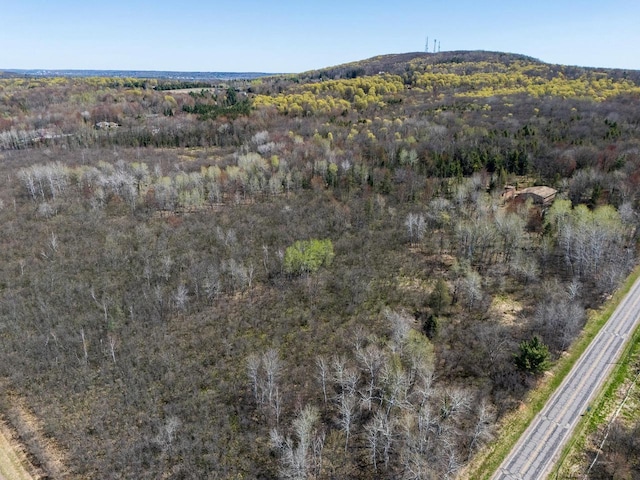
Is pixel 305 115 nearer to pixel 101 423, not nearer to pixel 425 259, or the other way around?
pixel 425 259

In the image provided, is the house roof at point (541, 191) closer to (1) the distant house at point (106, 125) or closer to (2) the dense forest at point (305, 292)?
(2) the dense forest at point (305, 292)

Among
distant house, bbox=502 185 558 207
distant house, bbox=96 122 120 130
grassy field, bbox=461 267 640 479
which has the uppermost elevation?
distant house, bbox=96 122 120 130

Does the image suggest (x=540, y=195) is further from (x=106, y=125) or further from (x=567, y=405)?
(x=106, y=125)

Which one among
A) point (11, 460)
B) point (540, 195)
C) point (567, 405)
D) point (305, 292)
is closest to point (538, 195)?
point (540, 195)

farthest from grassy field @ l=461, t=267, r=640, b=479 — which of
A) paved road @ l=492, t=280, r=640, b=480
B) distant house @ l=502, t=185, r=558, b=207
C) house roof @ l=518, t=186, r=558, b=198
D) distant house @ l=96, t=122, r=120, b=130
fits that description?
distant house @ l=96, t=122, r=120, b=130

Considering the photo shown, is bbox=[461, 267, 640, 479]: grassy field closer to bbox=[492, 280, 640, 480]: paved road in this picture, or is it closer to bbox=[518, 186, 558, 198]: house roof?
bbox=[492, 280, 640, 480]: paved road

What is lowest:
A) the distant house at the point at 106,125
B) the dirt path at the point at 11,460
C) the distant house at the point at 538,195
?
the dirt path at the point at 11,460

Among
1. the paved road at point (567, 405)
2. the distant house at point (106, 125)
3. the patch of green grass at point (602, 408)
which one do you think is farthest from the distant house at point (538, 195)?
the distant house at point (106, 125)
